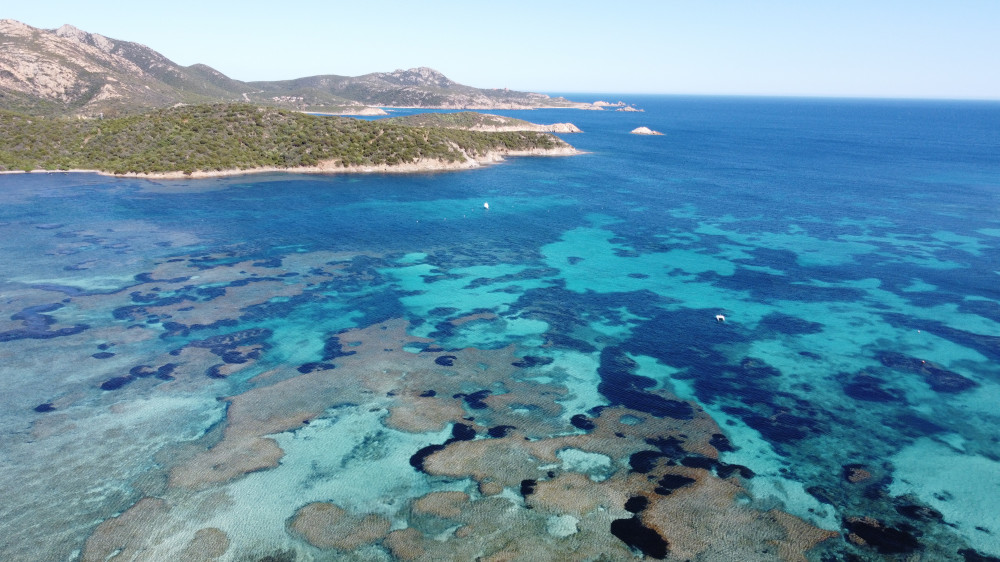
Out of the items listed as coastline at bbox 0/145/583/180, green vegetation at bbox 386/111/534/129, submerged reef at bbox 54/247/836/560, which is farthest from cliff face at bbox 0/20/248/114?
submerged reef at bbox 54/247/836/560

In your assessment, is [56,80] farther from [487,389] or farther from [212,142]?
[487,389]

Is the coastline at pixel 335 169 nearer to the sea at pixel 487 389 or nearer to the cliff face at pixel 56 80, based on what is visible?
the sea at pixel 487 389

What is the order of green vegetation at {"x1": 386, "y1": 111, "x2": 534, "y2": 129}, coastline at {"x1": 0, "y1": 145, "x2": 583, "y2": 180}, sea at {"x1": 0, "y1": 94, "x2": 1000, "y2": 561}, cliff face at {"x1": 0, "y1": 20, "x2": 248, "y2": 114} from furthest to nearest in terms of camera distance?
1. green vegetation at {"x1": 386, "y1": 111, "x2": 534, "y2": 129}
2. cliff face at {"x1": 0, "y1": 20, "x2": 248, "y2": 114}
3. coastline at {"x1": 0, "y1": 145, "x2": 583, "y2": 180}
4. sea at {"x1": 0, "y1": 94, "x2": 1000, "y2": 561}

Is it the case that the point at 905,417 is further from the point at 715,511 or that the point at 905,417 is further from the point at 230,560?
the point at 230,560

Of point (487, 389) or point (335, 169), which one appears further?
point (335, 169)

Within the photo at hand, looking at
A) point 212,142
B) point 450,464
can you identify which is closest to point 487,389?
point 450,464

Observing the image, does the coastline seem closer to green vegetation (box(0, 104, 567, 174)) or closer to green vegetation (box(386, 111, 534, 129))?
green vegetation (box(0, 104, 567, 174))
